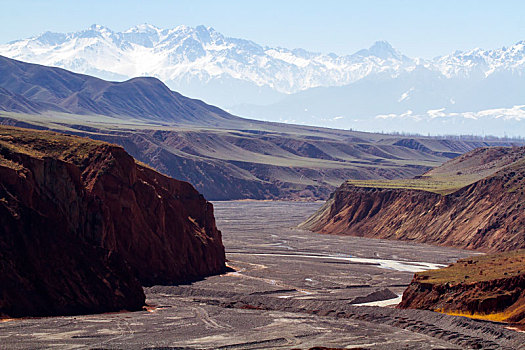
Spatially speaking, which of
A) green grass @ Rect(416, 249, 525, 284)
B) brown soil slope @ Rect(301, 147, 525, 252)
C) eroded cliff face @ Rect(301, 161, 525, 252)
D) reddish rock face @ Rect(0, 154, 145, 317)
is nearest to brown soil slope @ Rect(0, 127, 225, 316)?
reddish rock face @ Rect(0, 154, 145, 317)

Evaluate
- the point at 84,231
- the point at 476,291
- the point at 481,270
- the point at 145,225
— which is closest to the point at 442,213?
the point at 481,270

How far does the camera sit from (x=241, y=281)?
341 ft

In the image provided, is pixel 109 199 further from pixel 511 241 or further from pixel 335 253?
pixel 511 241

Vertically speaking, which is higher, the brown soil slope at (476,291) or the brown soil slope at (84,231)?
the brown soil slope at (84,231)

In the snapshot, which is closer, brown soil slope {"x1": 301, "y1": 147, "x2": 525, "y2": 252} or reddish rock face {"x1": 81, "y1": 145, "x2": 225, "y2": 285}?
reddish rock face {"x1": 81, "y1": 145, "x2": 225, "y2": 285}

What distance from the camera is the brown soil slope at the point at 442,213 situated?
153250 millimetres

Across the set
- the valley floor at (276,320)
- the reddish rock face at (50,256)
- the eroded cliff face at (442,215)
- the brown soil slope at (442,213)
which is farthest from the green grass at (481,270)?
the brown soil slope at (442,213)

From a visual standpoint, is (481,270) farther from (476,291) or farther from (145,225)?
(145,225)

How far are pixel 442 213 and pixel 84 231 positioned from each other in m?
97.1

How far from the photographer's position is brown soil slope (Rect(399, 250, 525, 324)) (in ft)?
254

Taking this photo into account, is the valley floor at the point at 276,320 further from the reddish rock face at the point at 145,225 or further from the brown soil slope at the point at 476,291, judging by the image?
the reddish rock face at the point at 145,225

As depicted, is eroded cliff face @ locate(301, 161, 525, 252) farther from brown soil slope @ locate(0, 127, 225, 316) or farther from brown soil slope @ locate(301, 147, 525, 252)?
brown soil slope @ locate(0, 127, 225, 316)

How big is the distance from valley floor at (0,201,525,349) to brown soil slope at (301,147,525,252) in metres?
28.9

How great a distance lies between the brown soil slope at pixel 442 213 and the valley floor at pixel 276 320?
28902 millimetres
